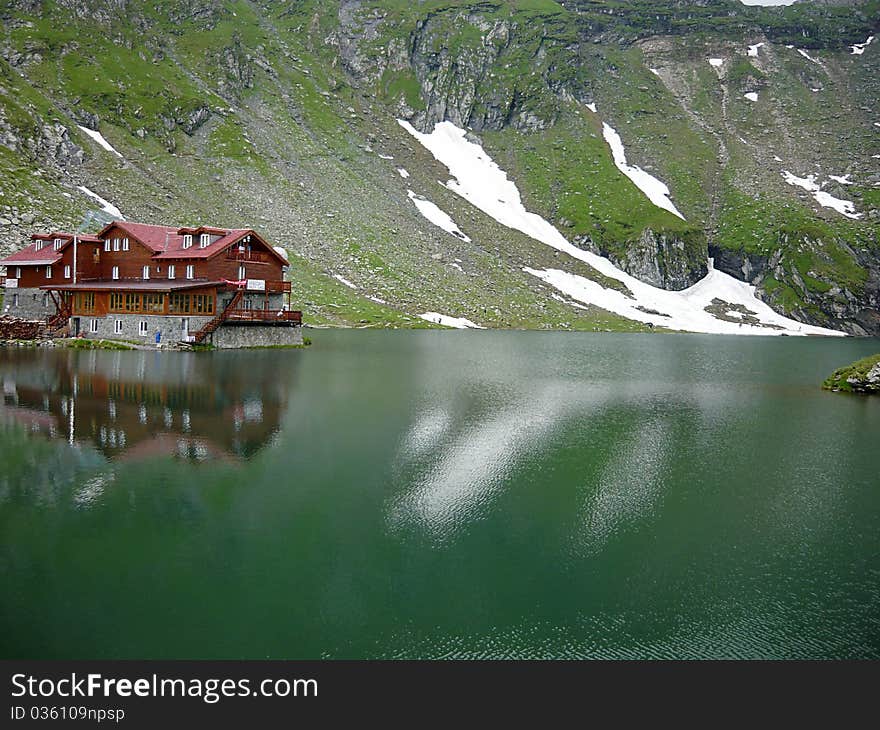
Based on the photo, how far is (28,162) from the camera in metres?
109

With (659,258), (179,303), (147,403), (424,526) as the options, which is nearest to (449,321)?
(179,303)

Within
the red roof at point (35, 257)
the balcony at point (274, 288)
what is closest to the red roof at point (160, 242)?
the red roof at point (35, 257)

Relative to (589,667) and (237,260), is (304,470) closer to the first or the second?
(589,667)

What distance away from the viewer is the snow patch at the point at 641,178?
171 meters

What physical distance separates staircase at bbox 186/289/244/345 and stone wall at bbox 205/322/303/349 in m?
0.47

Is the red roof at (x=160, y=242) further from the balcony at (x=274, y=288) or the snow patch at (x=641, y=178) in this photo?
the snow patch at (x=641, y=178)

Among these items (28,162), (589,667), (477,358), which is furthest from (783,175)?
(589,667)

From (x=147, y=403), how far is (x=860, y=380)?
4324 cm

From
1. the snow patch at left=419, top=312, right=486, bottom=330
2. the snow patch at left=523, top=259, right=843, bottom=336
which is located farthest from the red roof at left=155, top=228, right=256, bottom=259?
the snow patch at left=523, top=259, right=843, bottom=336

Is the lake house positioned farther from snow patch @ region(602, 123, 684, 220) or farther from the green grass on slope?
snow patch @ region(602, 123, 684, 220)

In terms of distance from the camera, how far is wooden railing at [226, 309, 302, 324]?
210ft

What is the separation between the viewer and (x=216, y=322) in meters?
62.9

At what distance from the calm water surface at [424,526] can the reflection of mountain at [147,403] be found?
21 centimetres

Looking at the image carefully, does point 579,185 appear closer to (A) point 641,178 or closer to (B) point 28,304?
(A) point 641,178
